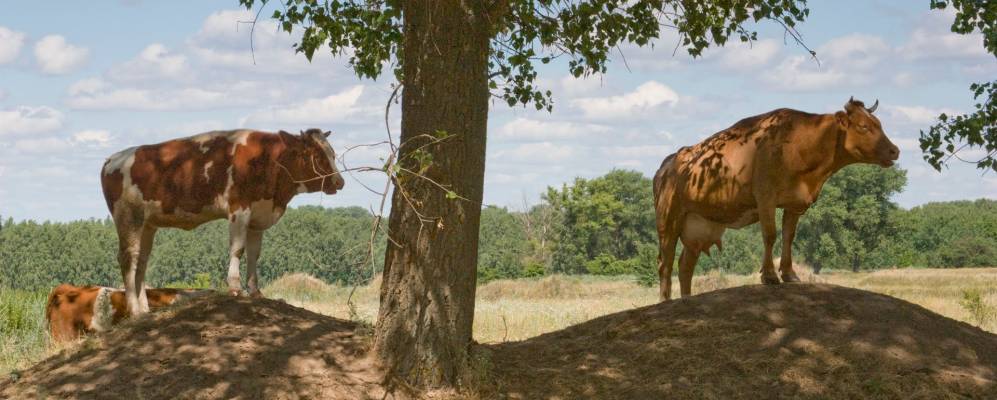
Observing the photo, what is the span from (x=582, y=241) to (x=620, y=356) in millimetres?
74989

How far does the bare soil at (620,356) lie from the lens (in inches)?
376

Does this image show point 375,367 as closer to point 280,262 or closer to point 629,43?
point 629,43

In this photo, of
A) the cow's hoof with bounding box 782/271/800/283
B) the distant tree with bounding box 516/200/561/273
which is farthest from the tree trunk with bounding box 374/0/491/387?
the distant tree with bounding box 516/200/561/273

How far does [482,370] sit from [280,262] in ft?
303

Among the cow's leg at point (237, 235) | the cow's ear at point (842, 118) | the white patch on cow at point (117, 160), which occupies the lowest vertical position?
the cow's leg at point (237, 235)

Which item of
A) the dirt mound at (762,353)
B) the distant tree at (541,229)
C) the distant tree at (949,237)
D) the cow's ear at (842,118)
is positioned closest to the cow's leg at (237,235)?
the dirt mound at (762,353)

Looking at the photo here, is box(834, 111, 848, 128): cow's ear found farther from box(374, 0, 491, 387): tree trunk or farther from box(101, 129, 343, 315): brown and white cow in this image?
box(101, 129, 343, 315): brown and white cow

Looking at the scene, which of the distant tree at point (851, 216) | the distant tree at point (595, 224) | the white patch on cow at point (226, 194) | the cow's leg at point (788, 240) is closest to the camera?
the white patch on cow at point (226, 194)

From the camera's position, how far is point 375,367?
9789mm

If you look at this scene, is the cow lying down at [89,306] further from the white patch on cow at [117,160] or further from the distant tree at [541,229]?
the distant tree at [541,229]

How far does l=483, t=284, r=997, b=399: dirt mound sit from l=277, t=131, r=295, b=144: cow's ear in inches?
132

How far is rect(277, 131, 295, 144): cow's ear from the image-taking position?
38.4 feet

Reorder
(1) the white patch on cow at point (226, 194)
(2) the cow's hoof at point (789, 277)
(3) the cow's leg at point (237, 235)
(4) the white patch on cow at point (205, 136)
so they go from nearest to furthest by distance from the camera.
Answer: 1. (3) the cow's leg at point (237, 235)
2. (1) the white patch on cow at point (226, 194)
3. (4) the white patch on cow at point (205, 136)
4. (2) the cow's hoof at point (789, 277)

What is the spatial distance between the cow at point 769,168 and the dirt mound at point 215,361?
15.0ft
